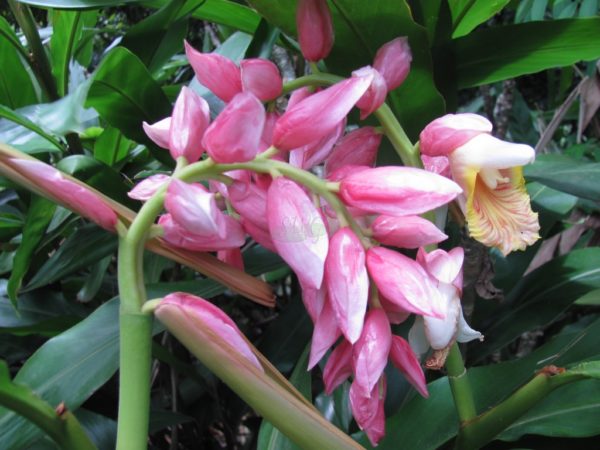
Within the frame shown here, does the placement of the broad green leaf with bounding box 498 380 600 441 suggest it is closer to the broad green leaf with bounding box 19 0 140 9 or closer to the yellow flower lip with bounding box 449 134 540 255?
the yellow flower lip with bounding box 449 134 540 255

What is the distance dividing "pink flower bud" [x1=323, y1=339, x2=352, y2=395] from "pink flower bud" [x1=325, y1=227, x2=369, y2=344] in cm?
5

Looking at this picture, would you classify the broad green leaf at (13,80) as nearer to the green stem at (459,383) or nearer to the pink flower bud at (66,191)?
the pink flower bud at (66,191)

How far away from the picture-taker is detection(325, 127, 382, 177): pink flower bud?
47 cm

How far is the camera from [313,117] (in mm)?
383

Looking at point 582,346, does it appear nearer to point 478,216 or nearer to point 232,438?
point 478,216

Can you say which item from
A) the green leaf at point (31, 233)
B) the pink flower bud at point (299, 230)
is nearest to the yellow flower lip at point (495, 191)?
the pink flower bud at point (299, 230)

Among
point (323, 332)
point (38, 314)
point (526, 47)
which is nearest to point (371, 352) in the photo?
point (323, 332)

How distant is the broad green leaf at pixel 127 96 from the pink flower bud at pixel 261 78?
22 centimetres

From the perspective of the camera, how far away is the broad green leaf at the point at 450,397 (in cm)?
59

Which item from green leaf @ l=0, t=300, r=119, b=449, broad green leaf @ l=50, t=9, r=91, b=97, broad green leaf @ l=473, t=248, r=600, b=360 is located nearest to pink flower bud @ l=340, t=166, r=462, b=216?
green leaf @ l=0, t=300, r=119, b=449

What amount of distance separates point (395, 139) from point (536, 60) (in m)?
0.24

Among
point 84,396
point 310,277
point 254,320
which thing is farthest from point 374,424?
point 254,320

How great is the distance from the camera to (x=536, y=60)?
2.04ft

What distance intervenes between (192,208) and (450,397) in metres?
0.38
